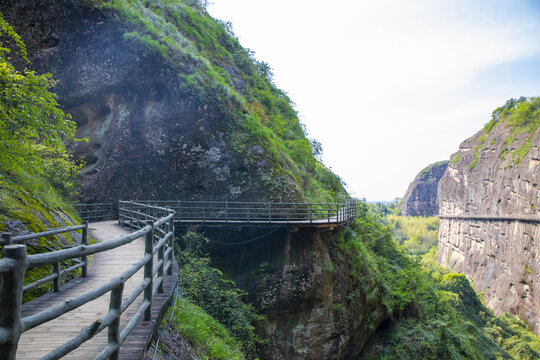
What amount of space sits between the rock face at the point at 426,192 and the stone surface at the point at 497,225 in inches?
2336

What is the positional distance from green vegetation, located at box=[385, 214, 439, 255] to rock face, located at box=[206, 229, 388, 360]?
88166mm

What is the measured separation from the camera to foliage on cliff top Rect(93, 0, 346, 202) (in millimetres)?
16875

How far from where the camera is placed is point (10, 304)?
60.8 inches

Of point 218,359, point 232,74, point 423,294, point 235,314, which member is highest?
point 232,74

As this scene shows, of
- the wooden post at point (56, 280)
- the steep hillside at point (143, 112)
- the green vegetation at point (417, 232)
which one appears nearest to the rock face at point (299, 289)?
the steep hillside at point (143, 112)

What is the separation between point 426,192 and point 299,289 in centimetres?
13463

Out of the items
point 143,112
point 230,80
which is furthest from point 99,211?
point 230,80

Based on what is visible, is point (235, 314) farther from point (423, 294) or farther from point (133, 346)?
point (423, 294)

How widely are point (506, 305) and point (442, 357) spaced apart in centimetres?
3748

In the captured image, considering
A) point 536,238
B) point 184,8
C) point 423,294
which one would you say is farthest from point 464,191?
point 184,8

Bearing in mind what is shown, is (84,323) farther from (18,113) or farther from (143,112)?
(143,112)

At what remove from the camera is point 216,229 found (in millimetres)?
13992

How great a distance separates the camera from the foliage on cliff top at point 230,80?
16.9 meters

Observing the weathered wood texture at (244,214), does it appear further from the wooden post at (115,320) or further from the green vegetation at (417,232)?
the green vegetation at (417,232)
